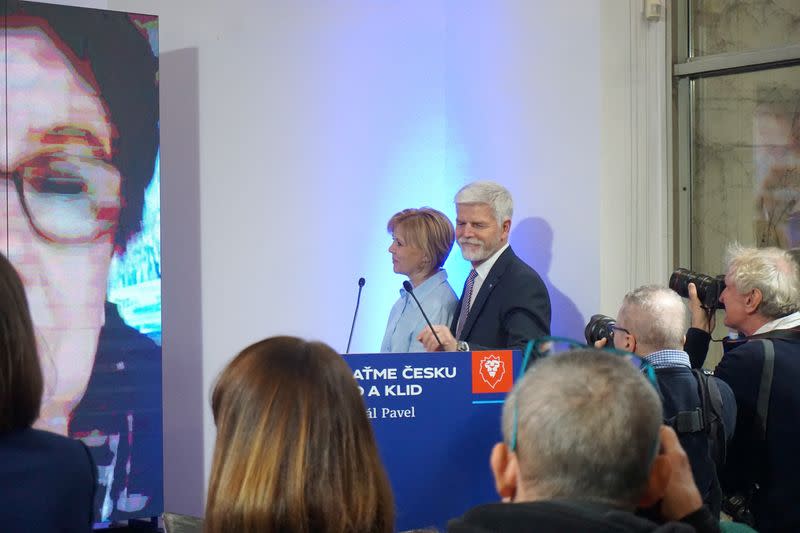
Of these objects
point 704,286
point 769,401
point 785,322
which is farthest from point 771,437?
point 704,286

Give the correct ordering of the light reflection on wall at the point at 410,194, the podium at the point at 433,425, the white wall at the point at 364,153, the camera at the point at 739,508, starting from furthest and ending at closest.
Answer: the light reflection on wall at the point at 410,194 < the white wall at the point at 364,153 < the camera at the point at 739,508 < the podium at the point at 433,425

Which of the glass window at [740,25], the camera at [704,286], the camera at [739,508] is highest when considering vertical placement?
the glass window at [740,25]

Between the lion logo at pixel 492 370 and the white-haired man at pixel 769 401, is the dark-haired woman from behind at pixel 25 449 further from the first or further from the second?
the white-haired man at pixel 769 401

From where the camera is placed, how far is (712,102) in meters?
4.71

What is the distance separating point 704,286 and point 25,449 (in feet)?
8.40

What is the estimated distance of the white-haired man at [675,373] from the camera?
9.42ft

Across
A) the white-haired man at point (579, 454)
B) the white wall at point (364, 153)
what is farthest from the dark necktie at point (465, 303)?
the white-haired man at point (579, 454)

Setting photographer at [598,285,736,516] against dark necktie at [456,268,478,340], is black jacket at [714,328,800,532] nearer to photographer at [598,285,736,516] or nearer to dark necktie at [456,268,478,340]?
photographer at [598,285,736,516]

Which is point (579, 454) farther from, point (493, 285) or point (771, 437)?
point (493, 285)

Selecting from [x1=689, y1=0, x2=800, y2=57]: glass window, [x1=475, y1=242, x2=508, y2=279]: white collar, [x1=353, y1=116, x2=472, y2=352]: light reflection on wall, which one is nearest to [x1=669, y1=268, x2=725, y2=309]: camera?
[x1=475, y1=242, x2=508, y2=279]: white collar

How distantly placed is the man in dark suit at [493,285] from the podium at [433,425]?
97 centimetres

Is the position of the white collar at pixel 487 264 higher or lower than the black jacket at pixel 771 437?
higher

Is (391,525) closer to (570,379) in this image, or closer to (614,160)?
(570,379)

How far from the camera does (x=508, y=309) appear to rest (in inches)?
159
